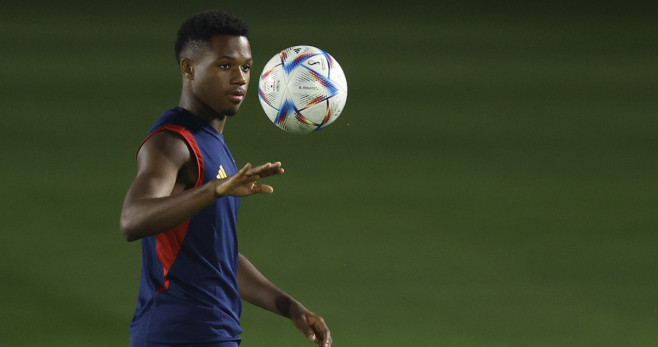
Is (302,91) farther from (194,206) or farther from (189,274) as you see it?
(194,206)

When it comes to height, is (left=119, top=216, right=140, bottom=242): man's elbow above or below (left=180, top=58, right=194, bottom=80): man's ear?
below

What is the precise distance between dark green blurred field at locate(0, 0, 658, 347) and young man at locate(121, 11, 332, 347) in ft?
6.82

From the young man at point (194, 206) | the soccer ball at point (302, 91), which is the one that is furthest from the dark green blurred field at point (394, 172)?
the young man at point (194, 206)

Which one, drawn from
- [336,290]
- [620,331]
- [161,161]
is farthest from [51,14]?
[161,161]

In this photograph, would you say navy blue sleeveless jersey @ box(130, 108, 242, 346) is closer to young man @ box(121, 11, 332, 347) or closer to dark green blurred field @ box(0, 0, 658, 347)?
young man @ box(121, 11, 332, 347)

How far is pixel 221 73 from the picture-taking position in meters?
2.21

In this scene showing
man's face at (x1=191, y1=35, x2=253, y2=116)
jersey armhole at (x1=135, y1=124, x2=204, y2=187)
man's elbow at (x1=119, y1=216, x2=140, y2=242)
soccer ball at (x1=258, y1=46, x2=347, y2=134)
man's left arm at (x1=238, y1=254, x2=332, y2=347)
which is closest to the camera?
man's elbow at (x1=119, y1=216, x2=140, y2=242)

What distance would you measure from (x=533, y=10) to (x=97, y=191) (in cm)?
364

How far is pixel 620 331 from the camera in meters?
4.34

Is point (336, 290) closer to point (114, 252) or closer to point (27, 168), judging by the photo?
point (114, 252)

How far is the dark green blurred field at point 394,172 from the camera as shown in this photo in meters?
4.40

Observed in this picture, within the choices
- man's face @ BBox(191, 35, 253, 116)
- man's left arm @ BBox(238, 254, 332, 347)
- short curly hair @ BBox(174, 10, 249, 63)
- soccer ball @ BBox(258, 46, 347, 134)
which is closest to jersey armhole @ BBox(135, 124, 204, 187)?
man's face @ BBox(191, 35, 253, 116)

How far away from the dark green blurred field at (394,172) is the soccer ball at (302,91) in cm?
174

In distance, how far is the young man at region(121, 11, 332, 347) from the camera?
6.12 feet
